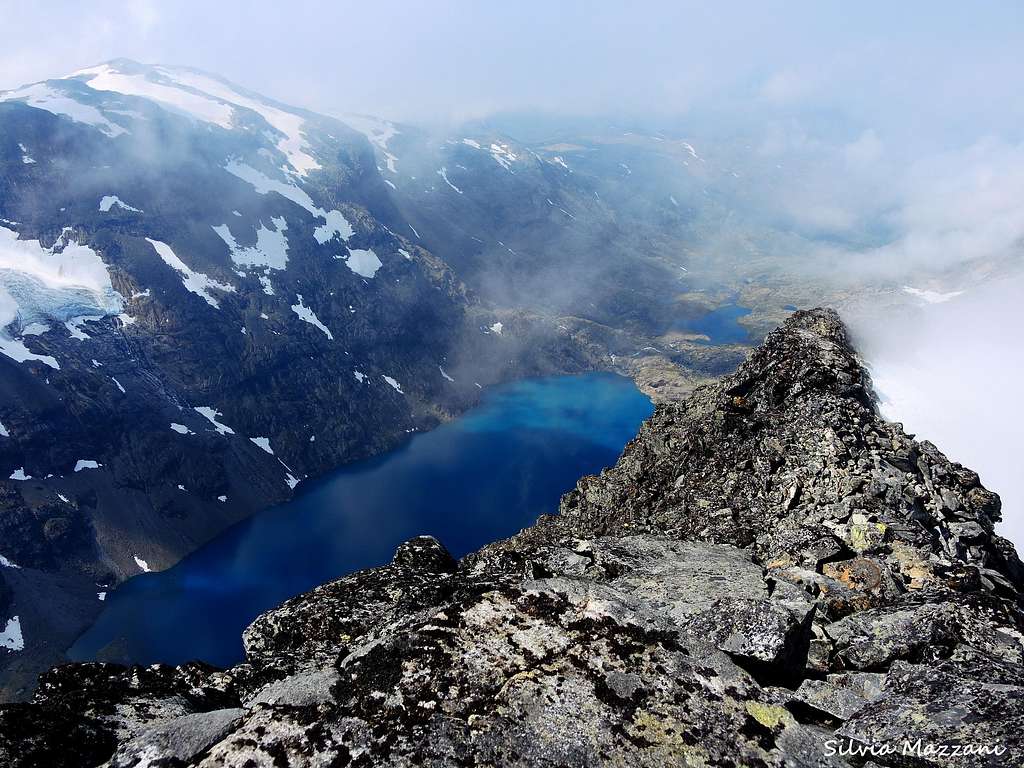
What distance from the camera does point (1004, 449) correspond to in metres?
128

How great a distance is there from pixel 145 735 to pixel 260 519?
19348 cm

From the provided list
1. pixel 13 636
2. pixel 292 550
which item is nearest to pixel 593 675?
→ pixel 13 636

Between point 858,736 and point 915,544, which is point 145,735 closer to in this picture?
point 858,736

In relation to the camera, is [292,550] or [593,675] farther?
[292,550]

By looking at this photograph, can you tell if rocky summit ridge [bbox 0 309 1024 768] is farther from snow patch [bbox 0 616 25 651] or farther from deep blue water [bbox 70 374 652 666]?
snow patch [bbox 0 616 25 651]

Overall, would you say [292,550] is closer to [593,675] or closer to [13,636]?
[13,636]

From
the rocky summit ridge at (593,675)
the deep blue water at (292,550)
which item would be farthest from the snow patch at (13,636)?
the rocky summit ridge at (593,675)

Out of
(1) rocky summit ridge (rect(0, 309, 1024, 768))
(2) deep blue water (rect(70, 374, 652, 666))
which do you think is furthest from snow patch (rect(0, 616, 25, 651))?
(1) rocky summit ridge (rect(0, 309, 1024, 768))

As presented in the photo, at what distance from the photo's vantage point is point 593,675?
948 centimetres

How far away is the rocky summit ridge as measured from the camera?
8.34 meters

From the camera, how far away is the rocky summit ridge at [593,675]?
328 inches

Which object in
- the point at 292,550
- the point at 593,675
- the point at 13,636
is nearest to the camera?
the point at 593,675

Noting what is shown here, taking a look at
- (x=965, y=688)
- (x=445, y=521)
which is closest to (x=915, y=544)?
(x=965, y=688)

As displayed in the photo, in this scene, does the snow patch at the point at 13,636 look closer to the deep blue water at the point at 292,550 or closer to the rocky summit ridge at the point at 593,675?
the deep blue water at the point at 292,550
